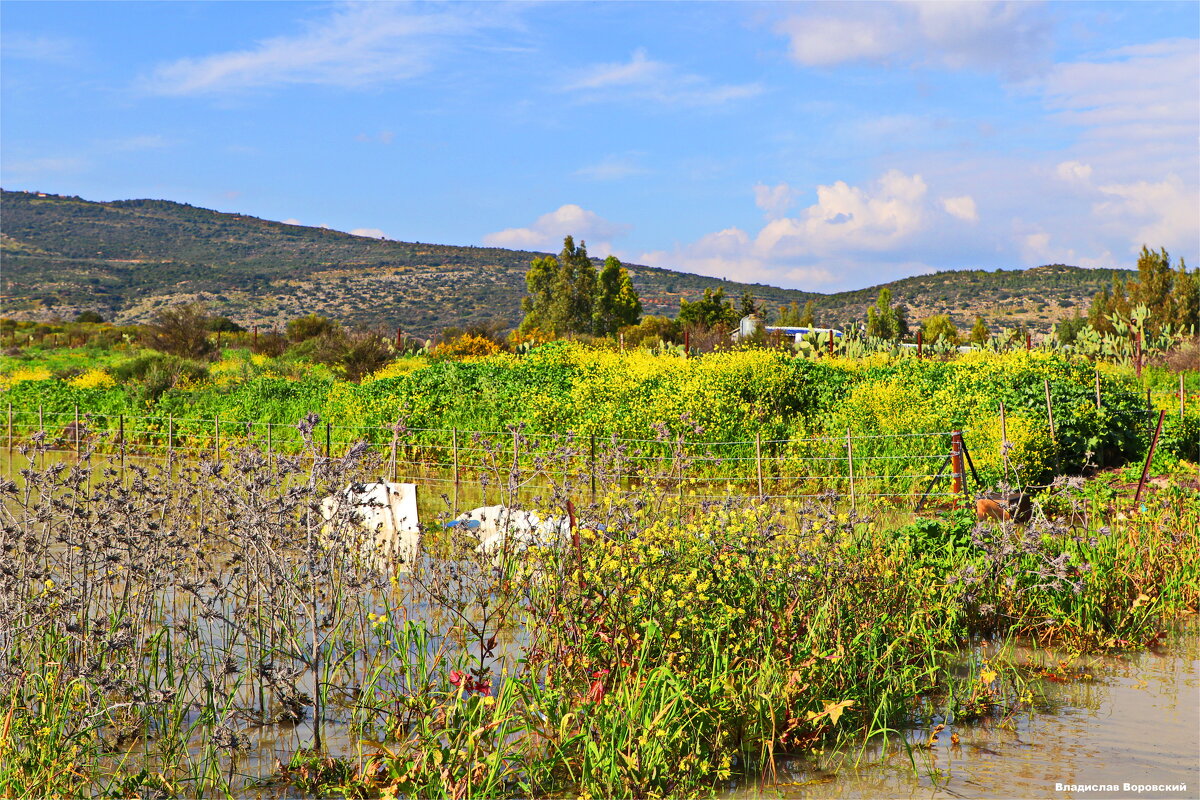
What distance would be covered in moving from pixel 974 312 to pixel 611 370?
188ft

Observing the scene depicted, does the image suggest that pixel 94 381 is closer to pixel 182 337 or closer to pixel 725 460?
pixel 182 337

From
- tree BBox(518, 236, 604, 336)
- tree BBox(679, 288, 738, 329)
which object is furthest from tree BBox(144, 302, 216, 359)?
tree BBox(679, 288, 738, 329)

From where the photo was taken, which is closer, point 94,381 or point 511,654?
point 511,654

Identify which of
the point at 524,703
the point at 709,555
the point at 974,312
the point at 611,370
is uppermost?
the point at 974,312

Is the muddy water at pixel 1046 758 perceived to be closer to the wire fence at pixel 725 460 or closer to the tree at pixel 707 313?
the wire fence at pixel 725 460

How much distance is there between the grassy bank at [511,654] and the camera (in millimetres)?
4168

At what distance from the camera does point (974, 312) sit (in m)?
66.8

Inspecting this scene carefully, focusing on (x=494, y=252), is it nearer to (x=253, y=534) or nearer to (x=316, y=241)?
(x=316, y=241)

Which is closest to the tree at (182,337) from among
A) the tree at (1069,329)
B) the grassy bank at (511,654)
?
the grassy bank at (511,654)

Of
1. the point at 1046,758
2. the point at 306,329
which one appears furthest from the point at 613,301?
the point at 1046,758

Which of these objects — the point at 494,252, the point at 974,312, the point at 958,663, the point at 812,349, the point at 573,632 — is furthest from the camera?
the point at 494,252

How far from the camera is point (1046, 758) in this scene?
4.68 metres

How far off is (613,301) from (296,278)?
44.7m

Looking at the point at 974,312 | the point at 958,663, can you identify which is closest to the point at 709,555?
the point at 958,663
